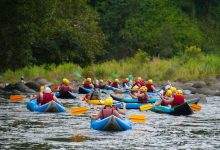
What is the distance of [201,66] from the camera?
44.7 metres

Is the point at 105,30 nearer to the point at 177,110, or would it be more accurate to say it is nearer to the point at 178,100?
the point at 178,100

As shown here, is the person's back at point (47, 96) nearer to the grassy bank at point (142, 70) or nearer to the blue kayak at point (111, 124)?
the blue kayak at point (111, 124)

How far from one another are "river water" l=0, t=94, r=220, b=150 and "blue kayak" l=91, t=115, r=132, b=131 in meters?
0.19

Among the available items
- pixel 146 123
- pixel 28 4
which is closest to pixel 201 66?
pixel 28 4

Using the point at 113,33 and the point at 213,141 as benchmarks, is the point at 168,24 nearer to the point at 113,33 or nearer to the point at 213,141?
the point at 113,33

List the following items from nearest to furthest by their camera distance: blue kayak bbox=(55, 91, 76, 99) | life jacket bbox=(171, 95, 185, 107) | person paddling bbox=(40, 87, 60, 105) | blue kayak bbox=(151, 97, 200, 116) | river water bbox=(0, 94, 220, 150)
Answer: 1. river water bbox=(0, 94, 220, 150)
2. blue kayak bbox=(151, 97, 200, 116)
3. life jacket bbox=(171, 95, 185, 107)
4. person paddling bbox=(40, 87, 60, 105)
5. blue kayak bbox=(55, 91, 76, 99)

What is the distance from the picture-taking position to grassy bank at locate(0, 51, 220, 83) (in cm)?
4431

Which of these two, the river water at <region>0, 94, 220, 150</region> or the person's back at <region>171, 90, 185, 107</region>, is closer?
the river water at <region>0, 94, 220, 150</region>

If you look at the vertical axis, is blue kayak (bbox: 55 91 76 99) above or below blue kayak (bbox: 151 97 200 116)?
above

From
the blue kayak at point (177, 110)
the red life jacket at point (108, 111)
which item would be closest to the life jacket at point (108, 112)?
the red life jacket at point (108, 111)

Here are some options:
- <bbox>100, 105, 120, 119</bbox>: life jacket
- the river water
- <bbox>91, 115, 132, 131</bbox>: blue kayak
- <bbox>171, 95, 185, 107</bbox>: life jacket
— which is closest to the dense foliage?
the river water

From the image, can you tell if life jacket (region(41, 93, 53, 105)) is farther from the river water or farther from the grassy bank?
the grassy bank

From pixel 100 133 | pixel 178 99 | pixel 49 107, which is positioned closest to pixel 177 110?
pixel 178 99

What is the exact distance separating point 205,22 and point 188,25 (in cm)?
388
